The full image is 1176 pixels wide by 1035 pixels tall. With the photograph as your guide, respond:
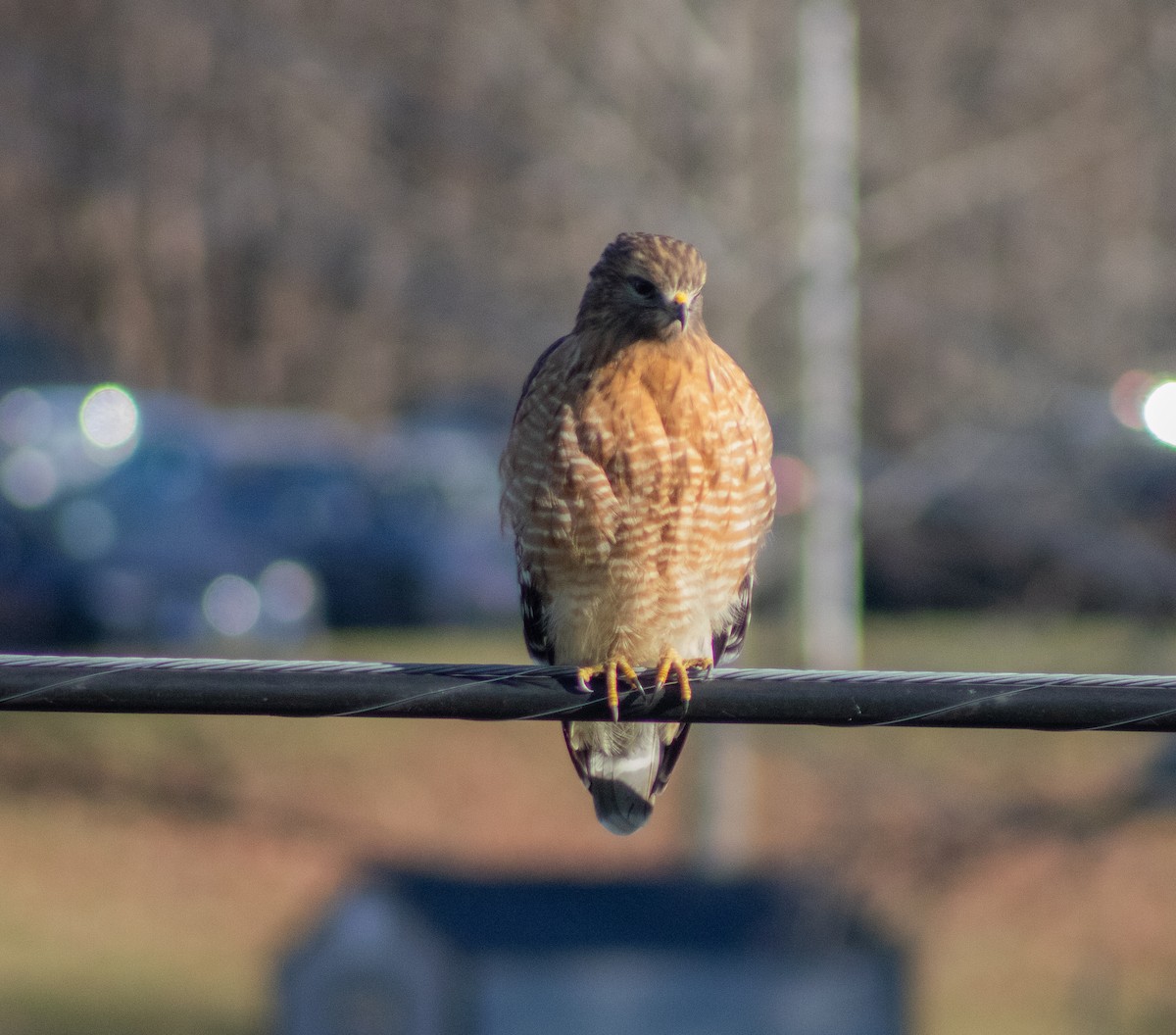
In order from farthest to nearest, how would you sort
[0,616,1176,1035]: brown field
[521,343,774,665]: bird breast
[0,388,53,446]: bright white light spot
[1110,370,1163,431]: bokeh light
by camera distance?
[0,388,53,446]: bright white light spot
[0,616,1176,1035]: brown field
[1110,370,1163,431]: bokeh light
[521,343,774,665]: bird breast

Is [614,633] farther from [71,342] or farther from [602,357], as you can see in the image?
[71,342]

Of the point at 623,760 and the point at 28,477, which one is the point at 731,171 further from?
the point at 28,477

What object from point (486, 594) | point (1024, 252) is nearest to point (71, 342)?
point (486, 594)

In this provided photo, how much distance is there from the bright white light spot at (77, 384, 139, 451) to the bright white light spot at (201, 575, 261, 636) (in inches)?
53.8

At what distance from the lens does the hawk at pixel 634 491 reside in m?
3.82

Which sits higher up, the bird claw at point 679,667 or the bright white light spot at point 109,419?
the bright white light spot at point 109,419

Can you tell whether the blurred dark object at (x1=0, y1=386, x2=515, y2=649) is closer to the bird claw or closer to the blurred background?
the blurred background

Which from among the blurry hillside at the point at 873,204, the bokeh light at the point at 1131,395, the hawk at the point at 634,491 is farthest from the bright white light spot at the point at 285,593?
the hawk at the point at 634,491

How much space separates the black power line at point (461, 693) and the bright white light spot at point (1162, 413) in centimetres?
412

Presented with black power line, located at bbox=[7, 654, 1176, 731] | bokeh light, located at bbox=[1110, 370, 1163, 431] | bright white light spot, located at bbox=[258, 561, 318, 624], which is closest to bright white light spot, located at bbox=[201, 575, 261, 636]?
bright white light spot, located at bbox=[258, 561, 318, 624]

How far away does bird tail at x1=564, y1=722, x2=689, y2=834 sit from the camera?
404cm

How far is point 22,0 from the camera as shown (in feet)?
45.1

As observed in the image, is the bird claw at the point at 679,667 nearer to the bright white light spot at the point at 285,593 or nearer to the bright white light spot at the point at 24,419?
the bright white light spot at the point at 285,593

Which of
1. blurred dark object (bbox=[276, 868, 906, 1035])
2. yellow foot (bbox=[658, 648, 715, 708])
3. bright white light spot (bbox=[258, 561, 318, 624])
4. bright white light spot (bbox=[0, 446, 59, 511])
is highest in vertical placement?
bright white light spot (bbox=[0, 446, 59, 511])
